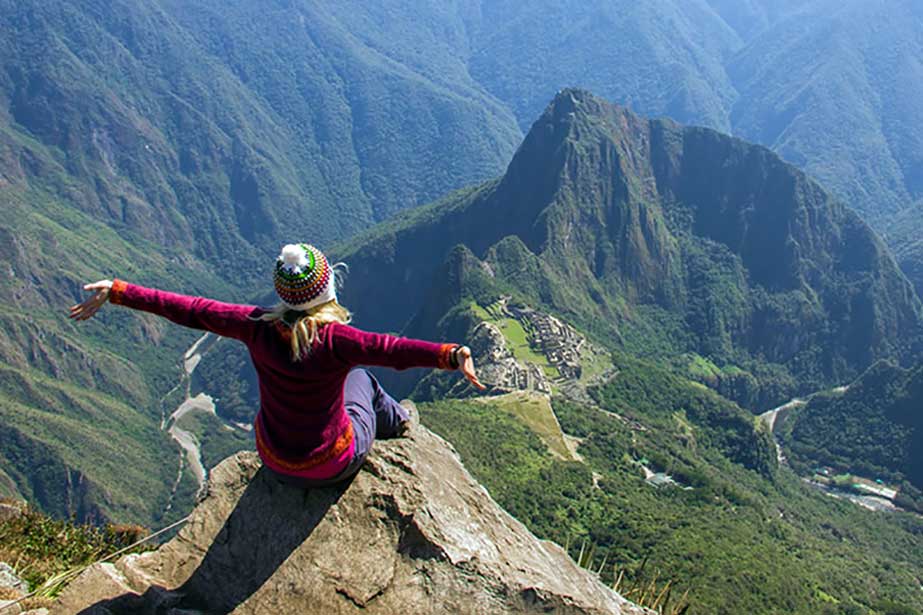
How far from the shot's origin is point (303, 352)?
28.0 feet

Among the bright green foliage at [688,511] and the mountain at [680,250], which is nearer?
the bright green foliage at [688,511]

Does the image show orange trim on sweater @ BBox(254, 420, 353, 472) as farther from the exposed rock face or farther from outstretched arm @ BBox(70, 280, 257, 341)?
outstretched arm @ BBox(70, 280, 257, 341)

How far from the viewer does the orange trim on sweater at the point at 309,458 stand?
955cm

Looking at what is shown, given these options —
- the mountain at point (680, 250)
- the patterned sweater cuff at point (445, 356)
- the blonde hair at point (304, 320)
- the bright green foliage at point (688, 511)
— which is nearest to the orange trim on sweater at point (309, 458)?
the blonde hair at point (304, 320)

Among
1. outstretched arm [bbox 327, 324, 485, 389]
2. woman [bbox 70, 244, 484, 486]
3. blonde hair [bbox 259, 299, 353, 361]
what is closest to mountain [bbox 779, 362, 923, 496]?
woman [bbox 70, 244, 484, 486]

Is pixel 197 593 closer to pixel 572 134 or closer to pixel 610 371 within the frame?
pixel 610 371

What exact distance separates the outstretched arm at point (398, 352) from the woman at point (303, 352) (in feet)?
0.03

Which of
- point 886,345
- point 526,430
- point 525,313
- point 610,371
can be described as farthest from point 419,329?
A: point 886,345

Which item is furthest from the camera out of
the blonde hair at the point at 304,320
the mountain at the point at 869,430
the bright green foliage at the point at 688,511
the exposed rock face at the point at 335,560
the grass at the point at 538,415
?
the mountain at the point at 869,430

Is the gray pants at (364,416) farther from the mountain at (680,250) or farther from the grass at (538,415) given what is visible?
the mountain at (680,250)

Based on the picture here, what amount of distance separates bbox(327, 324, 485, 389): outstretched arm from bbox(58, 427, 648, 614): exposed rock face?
8.70ft

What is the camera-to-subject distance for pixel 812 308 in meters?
167

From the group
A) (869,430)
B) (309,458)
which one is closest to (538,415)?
(309,458)

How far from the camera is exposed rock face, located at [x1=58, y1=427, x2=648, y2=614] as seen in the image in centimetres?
Answer: 950
